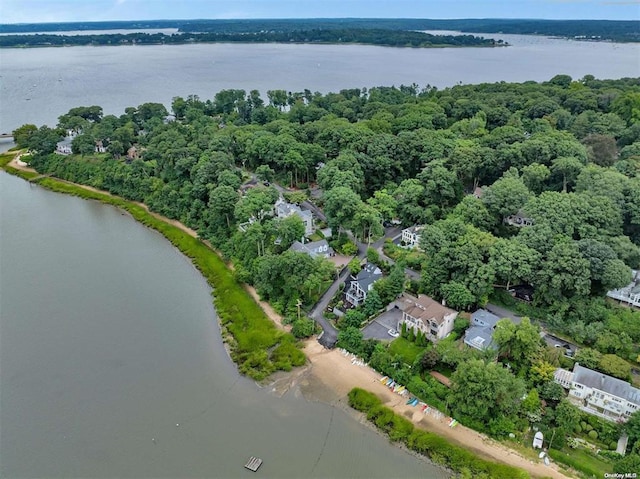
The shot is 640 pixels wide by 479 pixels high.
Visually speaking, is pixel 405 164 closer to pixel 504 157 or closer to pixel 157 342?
pixel 504 157

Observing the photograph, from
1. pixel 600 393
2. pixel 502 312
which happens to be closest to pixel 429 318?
pixel 502 312

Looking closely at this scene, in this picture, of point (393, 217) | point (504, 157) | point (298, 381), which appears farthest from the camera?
point (504, 157)

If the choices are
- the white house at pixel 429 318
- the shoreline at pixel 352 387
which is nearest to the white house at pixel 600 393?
the shoreline at pixel 352 387

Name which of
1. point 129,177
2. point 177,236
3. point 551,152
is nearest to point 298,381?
point 177,236

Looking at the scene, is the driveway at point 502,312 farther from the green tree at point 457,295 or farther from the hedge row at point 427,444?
the hedge row at point 427,444

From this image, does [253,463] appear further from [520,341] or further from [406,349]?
[520,341]
